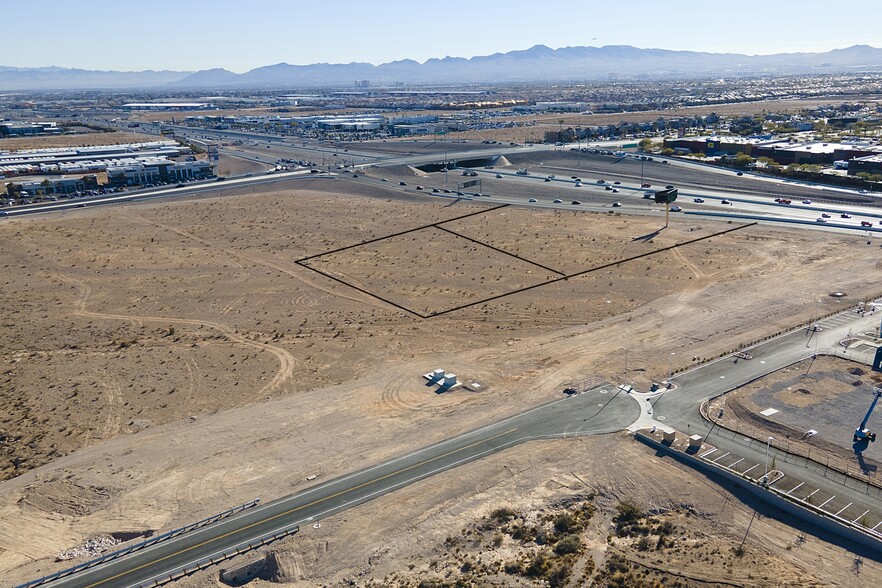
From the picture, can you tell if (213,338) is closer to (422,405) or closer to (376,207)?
(422,405)

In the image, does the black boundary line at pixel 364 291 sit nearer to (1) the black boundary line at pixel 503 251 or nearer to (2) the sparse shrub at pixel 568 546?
(1) the black boundary line at pixel 503 251

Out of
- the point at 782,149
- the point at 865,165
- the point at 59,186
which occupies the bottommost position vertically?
the point at 59,186

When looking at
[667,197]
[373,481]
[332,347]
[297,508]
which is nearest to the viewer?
[297,508]

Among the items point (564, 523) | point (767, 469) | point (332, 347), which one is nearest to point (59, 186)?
point (332, 347)

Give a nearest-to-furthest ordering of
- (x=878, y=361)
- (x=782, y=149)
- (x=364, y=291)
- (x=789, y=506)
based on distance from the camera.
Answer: (x=789, y=506), (x=878, y=361), (x=364, y=291), (x=782, y=149)

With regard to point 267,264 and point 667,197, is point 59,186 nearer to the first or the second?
point 267,264

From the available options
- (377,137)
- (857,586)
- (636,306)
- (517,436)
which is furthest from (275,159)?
(857,586)

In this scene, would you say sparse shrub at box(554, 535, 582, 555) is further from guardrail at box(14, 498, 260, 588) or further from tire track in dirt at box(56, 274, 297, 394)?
tire track in dirt at box(56, 274, 297, 394)

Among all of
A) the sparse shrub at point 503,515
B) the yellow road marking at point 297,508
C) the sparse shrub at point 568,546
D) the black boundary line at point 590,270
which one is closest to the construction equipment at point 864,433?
the sparse shrub at point 568,546
